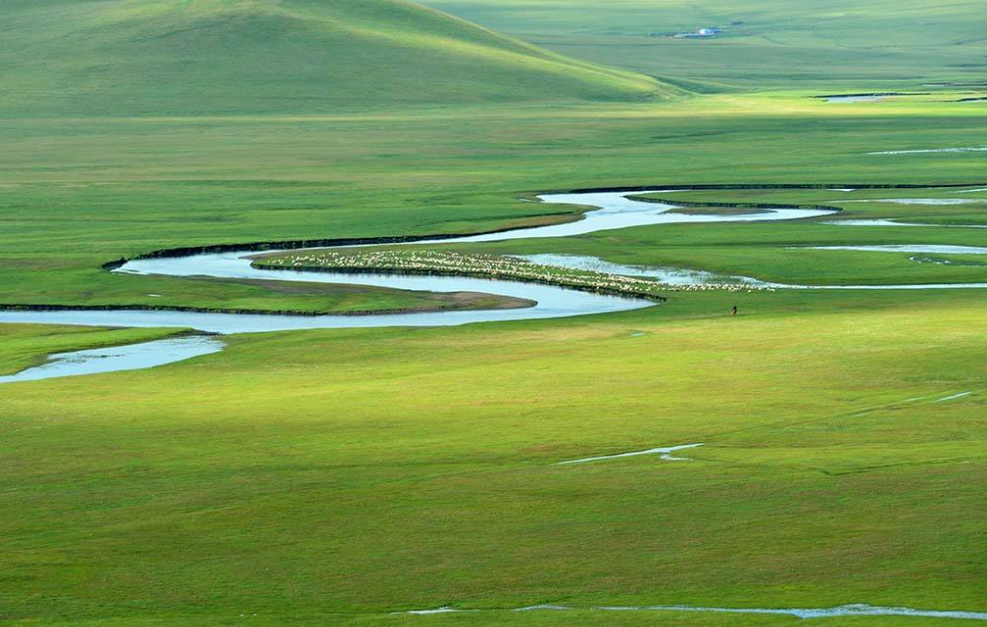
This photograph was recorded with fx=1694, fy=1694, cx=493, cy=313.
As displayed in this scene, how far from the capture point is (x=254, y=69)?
18275 cm

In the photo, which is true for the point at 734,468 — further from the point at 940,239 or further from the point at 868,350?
the point at 940,239

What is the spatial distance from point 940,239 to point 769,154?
47.8 m

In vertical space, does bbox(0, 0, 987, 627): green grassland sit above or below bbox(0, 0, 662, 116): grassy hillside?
below

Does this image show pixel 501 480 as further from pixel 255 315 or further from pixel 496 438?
pixel 255 315

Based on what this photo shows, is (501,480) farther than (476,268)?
No

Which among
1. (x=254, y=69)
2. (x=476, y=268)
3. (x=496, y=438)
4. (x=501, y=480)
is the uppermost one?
(x=254, y=69)

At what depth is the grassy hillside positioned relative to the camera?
172m

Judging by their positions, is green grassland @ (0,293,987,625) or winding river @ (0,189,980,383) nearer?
green grassland @ (0,293,987,625)

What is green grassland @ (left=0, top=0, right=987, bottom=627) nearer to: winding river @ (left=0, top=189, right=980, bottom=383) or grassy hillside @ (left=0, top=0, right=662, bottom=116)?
winding river @ (left=0, top=189, right=980, bottom=383)

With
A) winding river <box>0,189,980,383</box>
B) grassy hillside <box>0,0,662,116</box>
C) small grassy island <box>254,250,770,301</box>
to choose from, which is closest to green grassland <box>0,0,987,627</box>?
winding river <box>0,189,980,383</box>

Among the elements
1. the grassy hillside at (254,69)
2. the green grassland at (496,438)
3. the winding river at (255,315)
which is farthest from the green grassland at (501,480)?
the grassy hillside at (254,69)

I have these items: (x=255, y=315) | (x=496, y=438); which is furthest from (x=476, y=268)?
(x=496, y=438)

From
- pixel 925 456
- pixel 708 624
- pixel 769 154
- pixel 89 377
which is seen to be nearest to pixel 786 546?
pixel 708 624

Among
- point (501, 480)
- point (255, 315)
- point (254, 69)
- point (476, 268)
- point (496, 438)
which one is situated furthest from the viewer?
point (254, 69)
